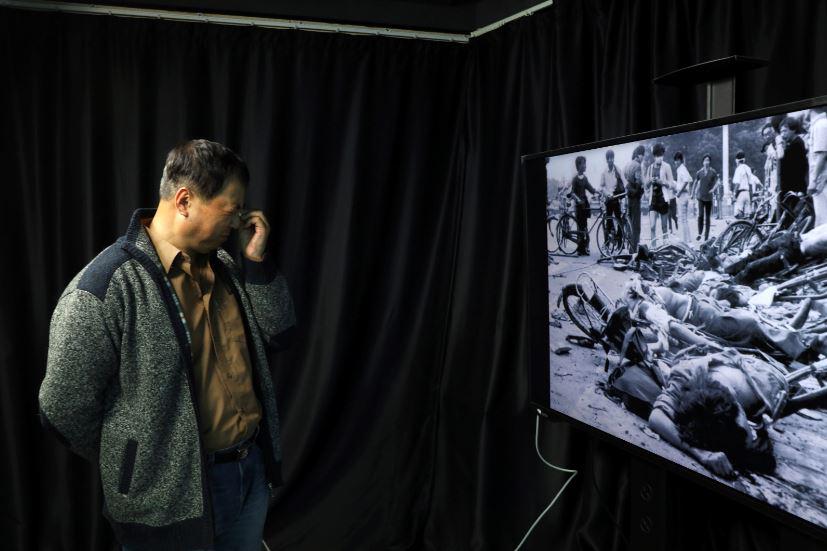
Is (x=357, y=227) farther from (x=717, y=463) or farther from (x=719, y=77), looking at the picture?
(x=717, y=463)

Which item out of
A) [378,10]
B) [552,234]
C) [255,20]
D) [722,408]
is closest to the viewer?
[722,408]

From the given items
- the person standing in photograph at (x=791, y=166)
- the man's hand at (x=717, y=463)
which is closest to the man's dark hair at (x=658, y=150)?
the person standing in photograph at (x=791, y=166)

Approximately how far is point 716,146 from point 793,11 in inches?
22.4

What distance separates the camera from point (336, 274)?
2945 millimetres

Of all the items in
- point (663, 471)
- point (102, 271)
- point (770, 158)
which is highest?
point (770, 158)

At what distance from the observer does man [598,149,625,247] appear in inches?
71.7

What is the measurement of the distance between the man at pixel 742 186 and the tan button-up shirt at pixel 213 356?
123 centimetres

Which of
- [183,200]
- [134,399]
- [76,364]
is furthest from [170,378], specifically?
[183,200]

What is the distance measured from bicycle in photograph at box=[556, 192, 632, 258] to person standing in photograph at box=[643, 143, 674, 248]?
0.29 feet

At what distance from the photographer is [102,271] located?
1489 millimetres

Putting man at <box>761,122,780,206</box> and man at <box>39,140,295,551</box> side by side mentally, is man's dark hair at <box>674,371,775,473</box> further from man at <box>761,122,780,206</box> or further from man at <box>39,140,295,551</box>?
man at <box>39,140,295,551</box>

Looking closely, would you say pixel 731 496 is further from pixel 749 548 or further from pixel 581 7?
pixel 581 7

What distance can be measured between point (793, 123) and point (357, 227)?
193 centimetres

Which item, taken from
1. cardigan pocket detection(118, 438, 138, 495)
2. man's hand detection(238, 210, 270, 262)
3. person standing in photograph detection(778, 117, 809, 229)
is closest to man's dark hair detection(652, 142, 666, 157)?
person standing in photograph detection(778, 117, 809, 229)
